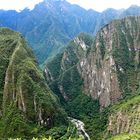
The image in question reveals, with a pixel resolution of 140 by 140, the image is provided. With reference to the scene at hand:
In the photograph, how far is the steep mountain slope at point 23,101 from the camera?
154 m

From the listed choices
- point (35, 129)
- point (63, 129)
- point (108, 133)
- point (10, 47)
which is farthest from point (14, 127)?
point (10, 47)

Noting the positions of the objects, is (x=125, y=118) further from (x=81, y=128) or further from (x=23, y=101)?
(x=23, y=101)

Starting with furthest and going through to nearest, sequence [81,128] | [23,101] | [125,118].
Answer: [81,128]
[125,118]
[23,101]

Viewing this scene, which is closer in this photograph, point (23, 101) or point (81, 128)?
point (23, 101)

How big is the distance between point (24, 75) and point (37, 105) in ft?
44.3

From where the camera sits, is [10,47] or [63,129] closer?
[63,129]

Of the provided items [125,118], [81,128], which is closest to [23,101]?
[81,128]

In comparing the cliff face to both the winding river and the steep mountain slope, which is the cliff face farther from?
the steep mountain slope

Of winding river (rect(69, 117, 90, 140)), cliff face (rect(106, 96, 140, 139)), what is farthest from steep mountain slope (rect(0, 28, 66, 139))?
cliff face (rect(106, 96, 140, 139))

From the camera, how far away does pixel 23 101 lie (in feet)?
545

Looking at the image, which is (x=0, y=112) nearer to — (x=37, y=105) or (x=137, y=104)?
(x=37, y=105)

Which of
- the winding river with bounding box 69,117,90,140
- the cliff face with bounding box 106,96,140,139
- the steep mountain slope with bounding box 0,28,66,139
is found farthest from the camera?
the winding river with bounding box 69,117,90,140

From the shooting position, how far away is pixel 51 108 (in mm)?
167625

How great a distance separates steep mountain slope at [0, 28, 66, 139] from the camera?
506 feet
